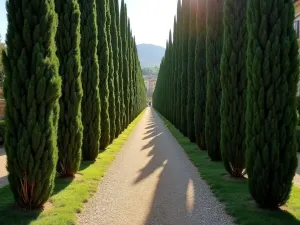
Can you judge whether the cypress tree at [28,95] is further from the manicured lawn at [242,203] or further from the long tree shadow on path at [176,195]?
the manicured lawn at [242,203]

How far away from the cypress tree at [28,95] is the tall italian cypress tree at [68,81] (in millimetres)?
2835

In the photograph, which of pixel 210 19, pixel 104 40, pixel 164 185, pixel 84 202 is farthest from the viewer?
pixel 104 40

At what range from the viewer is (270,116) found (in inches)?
257

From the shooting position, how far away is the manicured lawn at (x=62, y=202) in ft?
20.1

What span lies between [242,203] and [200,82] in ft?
32.3

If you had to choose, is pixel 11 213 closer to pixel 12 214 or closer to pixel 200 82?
pixel 12 214

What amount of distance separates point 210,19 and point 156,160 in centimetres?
622

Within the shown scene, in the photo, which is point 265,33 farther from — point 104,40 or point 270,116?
point 104,40

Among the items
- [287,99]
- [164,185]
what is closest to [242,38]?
[287,99]

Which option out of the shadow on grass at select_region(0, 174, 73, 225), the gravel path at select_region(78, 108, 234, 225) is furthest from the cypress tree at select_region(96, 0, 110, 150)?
the shadow on grass at select_region(0, 174, 73, 225)

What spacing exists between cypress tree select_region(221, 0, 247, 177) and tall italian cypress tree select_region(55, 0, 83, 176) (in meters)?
4.43

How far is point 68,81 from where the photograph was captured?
30.8 feet

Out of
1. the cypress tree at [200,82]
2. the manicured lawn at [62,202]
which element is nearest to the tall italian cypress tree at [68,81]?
the manicured lawn at [62,202]

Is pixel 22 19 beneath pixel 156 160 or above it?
above
